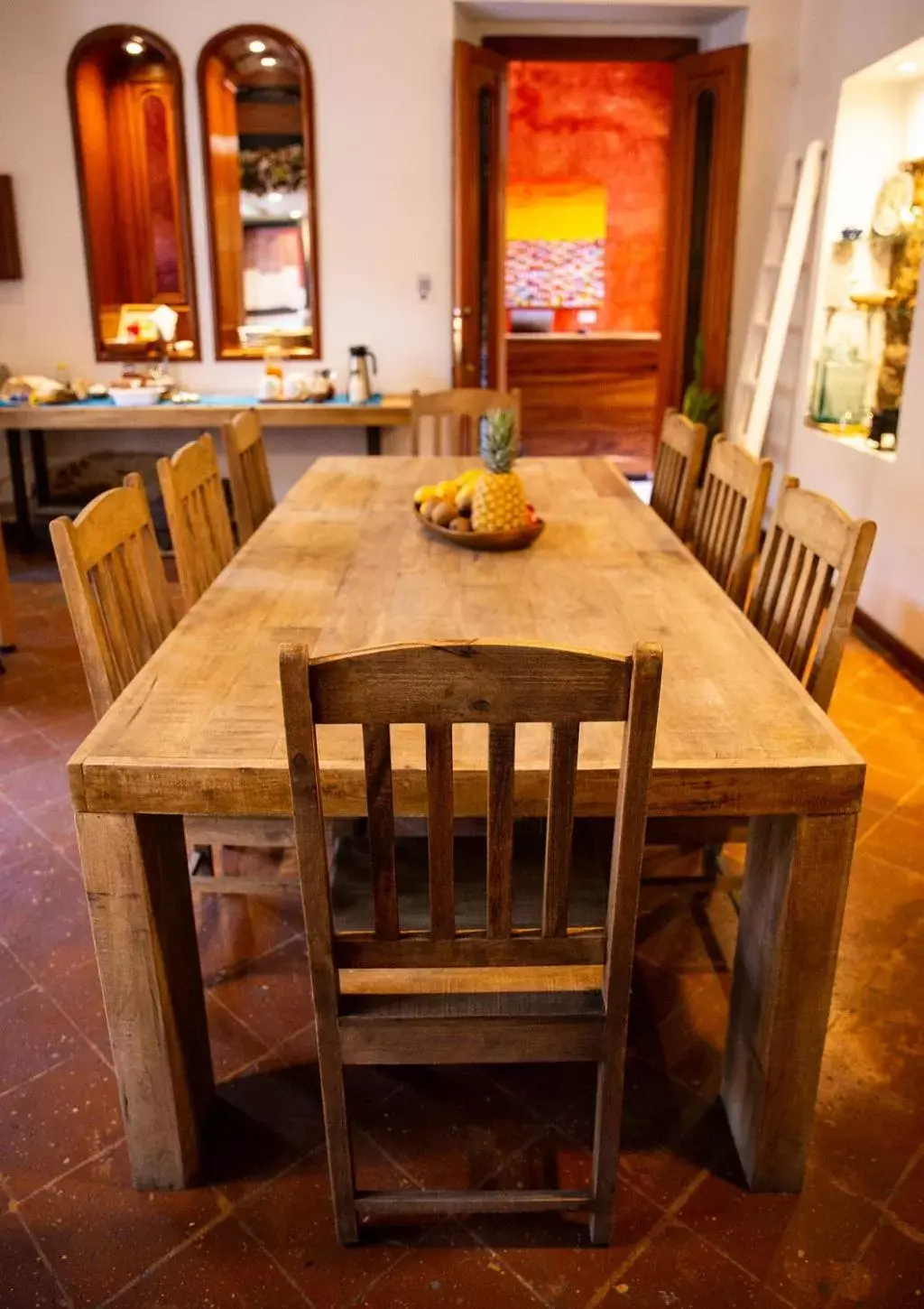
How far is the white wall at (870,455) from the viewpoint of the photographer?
3805 mm

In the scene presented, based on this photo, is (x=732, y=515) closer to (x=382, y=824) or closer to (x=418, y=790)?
(x=418, y=790)

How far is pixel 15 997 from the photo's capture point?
6.88 ft

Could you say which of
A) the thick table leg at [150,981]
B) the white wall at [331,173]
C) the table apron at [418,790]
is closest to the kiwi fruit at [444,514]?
the thick table leg at [150,981]

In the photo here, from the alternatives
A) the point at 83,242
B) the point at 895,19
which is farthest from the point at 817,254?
the point at 83,242

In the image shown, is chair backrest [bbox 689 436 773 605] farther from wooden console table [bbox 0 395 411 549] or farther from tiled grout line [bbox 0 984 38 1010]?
wooden console table [bbox 0 395 411 549]

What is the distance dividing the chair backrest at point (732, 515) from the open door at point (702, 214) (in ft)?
10.1

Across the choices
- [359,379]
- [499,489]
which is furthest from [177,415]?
[499,489]

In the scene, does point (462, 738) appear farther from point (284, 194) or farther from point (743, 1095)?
point (284, 194)

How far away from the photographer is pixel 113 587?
1881mm

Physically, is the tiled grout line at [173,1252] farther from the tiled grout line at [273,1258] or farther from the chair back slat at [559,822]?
the chair back slat at [559,822]

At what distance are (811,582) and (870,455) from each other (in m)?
2.56

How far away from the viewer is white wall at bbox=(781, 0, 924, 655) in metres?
3.80

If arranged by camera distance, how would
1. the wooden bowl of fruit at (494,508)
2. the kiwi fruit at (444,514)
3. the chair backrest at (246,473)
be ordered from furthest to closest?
the chair backrest at (246,473) → the kiwi fruit at (444,514) → the wooden bowl of fruit at (494,508)

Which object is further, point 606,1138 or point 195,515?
point 195,515
